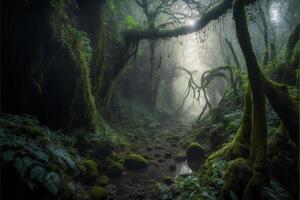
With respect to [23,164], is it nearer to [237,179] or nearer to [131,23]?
[237,179]

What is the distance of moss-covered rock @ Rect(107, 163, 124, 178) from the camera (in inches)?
263

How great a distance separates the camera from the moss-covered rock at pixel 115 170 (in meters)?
6.67

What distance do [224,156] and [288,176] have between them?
5.01 feet

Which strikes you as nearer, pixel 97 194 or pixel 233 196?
pixel 233 196

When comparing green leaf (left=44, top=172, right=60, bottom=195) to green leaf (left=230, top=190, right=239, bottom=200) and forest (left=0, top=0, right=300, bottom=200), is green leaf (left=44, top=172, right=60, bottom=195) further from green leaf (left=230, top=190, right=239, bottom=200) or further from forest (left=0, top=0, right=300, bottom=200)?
green leaf (left=230, top=190, right=239, bottom=200)

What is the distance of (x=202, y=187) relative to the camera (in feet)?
15.0

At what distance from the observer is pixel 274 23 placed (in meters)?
19.7

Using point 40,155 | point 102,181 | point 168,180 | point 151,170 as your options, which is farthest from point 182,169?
point 40,155

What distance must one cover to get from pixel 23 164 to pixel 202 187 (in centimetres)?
311

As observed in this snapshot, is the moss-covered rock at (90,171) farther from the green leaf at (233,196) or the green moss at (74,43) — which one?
the green leaf at (233,196)

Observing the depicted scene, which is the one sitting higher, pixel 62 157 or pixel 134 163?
pixel 62 157

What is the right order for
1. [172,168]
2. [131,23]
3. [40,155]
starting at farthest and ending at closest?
[131,23] < [172,168] < [40,155]

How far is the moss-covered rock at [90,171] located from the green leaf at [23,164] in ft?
10.4

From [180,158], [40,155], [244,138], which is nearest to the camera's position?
[40,155]
